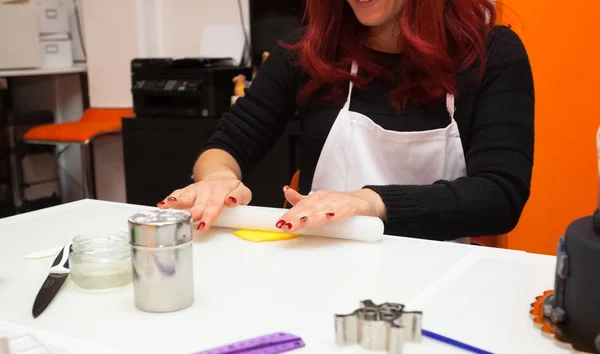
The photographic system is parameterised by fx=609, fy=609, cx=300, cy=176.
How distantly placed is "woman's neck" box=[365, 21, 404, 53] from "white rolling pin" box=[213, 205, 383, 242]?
1.85 ft

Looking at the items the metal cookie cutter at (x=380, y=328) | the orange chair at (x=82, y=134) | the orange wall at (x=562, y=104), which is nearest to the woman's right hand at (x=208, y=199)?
the metal cookie cutter at (x=380, y=328)

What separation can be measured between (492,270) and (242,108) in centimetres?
82

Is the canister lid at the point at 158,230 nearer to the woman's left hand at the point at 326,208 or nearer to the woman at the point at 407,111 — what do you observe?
the woman's left hand at the point at 326,208

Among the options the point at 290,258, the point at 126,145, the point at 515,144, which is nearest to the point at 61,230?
the point at 290,258

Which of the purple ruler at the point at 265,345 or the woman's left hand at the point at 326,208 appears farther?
the woman's left hand at the point at 326,208

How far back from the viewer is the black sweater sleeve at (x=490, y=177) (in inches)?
40.4

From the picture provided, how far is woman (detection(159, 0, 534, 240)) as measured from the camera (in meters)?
1.12

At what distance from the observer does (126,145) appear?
9.57ft

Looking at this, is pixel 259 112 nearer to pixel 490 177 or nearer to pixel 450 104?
pixel 450 104

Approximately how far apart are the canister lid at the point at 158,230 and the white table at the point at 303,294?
84mm

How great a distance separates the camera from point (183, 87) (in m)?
2.70

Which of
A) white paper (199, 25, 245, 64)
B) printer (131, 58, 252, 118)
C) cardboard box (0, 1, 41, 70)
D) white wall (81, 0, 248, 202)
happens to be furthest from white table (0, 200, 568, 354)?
cardboard box (0, 1, 41, 70)

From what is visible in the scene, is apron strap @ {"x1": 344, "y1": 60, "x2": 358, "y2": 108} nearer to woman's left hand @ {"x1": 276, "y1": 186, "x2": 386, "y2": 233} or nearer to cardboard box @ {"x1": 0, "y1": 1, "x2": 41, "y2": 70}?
woman's left hand @ {"x1": 276, "y1": 186, "x2": 386, "y2": 233}

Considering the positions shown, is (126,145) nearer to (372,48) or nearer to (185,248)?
(372,48)
